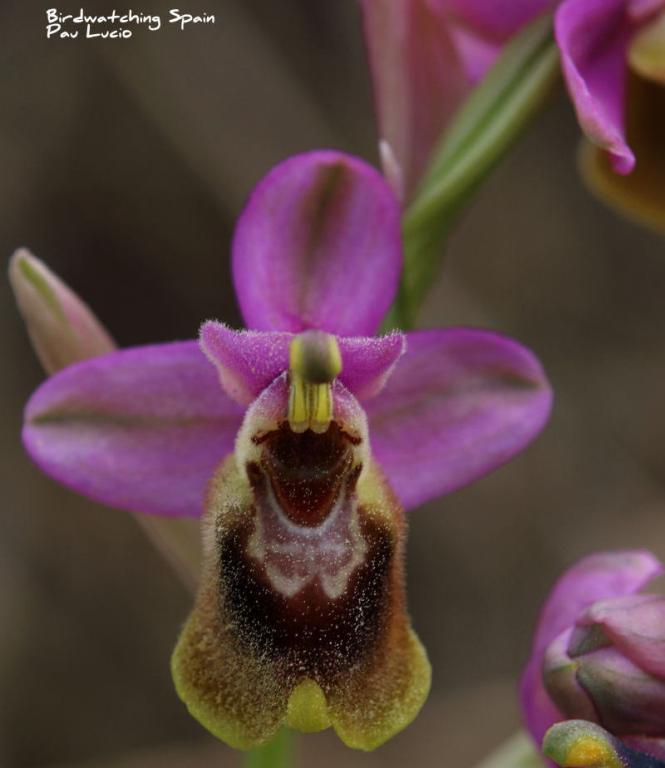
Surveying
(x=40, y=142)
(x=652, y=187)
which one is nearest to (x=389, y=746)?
(x=40, y=142)

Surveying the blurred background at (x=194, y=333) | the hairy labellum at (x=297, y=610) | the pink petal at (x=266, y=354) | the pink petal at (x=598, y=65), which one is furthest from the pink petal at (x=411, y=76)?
the blurred background at (x=194, y=333)

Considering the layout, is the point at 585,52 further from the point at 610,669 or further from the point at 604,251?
the point at 604,251

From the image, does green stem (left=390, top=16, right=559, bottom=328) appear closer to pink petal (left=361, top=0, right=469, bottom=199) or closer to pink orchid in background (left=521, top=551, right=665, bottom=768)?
pink petal (left=361, top=0, right=469, bottom=199)

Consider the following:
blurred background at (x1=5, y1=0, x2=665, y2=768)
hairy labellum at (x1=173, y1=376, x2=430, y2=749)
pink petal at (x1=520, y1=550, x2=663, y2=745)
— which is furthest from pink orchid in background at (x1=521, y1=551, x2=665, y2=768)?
blurred background at (x1=5, y1=0, x2=665, y2=768)

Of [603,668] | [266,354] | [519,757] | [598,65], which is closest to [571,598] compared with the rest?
[603,668]

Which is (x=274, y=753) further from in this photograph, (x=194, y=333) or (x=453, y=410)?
(x=194, y=333)
